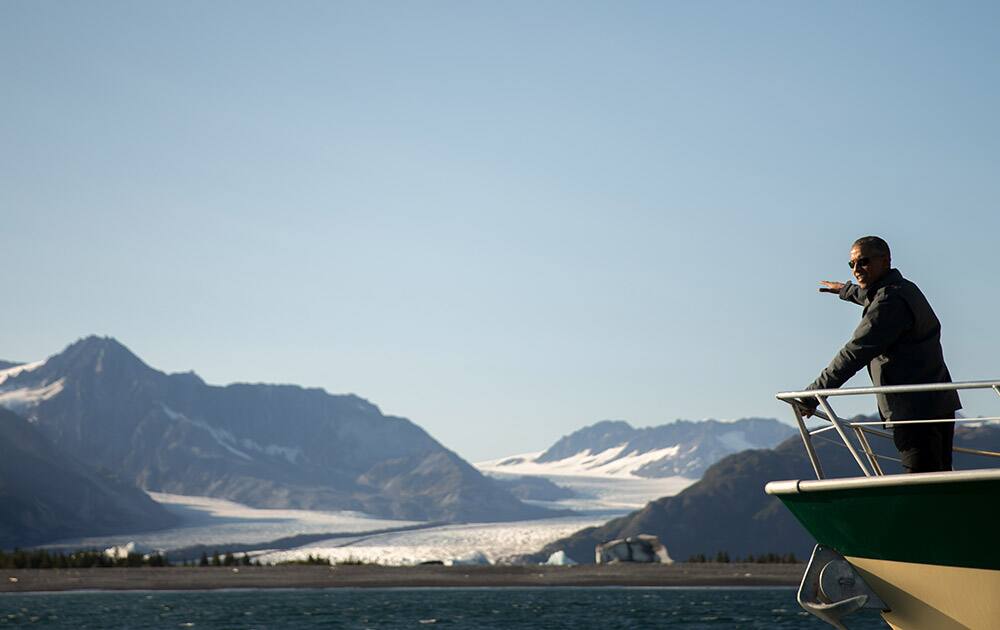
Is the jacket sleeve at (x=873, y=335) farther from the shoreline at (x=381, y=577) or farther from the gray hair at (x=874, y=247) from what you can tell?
the shoreline at (x=381, y=577)

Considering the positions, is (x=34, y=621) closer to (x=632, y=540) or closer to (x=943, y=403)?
(x=943, y=403)

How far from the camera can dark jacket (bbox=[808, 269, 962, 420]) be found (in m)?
11.0

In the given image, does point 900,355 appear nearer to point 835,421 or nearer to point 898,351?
point 898,351

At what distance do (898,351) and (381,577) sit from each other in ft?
152

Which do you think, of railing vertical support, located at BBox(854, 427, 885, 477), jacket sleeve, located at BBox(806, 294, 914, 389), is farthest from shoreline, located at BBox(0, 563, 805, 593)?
jacket sleeve, located at BBox(806, 294, 914, 389)

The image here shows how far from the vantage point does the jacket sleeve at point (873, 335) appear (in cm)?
1098

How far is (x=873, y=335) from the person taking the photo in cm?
1106

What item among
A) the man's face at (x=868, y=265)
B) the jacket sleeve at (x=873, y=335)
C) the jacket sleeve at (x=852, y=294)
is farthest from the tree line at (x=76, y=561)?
the man's face at (x=868, y=265)

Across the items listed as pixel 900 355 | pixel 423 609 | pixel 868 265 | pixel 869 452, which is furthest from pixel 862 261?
pixel 423 609

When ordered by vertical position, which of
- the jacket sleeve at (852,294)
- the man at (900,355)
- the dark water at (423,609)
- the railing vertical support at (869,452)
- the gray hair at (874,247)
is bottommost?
the dark water at (423,609)

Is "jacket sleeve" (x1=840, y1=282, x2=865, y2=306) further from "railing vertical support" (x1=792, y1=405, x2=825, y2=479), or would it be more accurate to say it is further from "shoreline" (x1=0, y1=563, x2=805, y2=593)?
"shoreline" (x1=0, y1=563, x2=805, y2=593)

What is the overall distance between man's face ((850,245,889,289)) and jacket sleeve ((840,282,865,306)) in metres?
0.19

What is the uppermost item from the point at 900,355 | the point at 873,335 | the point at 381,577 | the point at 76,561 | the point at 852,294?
the point at 852,294

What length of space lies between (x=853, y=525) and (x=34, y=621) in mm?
26775
